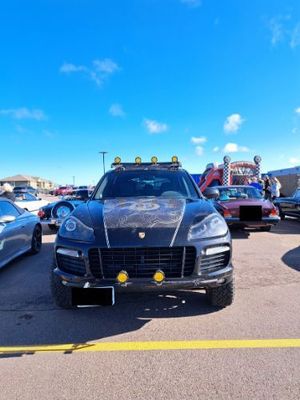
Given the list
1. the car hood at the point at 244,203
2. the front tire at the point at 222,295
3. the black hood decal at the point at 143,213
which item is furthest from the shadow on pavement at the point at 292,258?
the black hood decal at the point at 143,213

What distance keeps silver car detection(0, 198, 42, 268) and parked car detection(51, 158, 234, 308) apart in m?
2.23

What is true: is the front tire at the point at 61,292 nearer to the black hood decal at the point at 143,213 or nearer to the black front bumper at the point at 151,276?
the black front bumper at the point at 151,276

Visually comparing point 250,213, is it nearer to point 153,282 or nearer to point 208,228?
point 208,228

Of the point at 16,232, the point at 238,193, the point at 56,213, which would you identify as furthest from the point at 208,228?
the point at 56,213

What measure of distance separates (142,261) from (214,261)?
0.74m

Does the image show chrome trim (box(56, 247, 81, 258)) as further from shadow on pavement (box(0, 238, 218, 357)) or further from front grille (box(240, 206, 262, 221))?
front grille (box(240, 206, 262, 221))

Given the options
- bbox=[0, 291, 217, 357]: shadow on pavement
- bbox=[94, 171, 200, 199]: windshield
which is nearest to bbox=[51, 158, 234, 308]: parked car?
bbox=[0, 291, 217, 357]: shadow on pavement

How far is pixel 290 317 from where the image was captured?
338cm

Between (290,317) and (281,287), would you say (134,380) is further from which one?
(281,287)

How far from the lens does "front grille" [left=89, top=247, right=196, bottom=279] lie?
2971 millimetres

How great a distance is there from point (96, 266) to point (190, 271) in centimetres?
92

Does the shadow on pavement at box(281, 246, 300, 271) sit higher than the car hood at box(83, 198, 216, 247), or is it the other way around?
the car hood at box(83, 198, 216, 247)

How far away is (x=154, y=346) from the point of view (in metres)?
2.87

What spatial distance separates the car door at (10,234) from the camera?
16.8 feet
